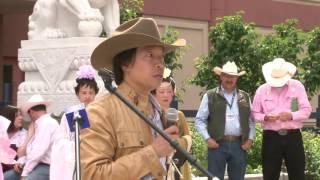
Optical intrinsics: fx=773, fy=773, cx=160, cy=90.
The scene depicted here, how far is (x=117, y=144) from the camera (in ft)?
11.0

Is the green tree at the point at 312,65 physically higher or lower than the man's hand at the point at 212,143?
higher

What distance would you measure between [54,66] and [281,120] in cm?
276

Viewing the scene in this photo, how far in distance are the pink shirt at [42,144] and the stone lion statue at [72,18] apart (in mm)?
1648

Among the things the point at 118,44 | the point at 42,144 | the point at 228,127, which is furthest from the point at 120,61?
the point at 228,127

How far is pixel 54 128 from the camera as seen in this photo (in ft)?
25.1

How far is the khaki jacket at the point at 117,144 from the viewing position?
3.25m

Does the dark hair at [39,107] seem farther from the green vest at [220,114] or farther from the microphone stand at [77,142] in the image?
the microphone stand at [77,142]

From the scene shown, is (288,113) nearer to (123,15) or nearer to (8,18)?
(123,15)

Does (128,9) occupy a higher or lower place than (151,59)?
higher

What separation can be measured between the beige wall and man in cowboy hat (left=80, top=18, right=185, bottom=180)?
21450 mm

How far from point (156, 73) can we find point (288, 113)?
19.2 ft

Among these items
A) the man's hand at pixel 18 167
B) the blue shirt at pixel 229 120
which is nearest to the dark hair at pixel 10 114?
the man's hand at pixel 18 167

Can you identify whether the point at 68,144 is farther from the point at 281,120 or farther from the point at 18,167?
the point at 281,120

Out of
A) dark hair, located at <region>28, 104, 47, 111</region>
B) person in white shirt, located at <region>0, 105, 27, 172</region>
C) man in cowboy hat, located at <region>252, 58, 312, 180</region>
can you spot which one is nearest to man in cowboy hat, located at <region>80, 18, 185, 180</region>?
dark hair, located at <region>28, 104, 47, 111</region>
